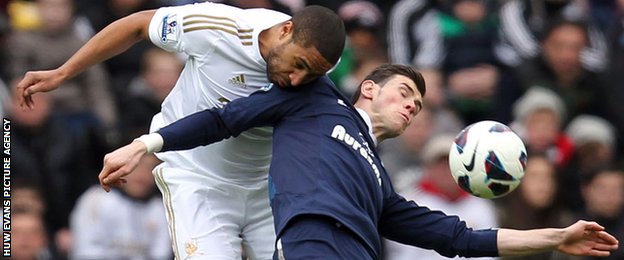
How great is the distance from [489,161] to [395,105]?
0.56 metres

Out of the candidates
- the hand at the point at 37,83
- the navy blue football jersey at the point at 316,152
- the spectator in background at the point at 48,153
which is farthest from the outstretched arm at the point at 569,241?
the spectator in background at the point at 48,153

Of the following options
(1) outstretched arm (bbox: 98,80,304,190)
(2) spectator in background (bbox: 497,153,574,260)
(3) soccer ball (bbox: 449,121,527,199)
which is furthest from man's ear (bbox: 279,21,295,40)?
(2) spectator in background (bbox: 497,153,574,260)

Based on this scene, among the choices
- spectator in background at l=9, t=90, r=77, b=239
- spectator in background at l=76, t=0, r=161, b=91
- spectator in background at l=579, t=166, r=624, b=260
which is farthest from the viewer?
spectator in background at l=76, t=0, r=161, b=91

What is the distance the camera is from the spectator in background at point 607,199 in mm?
12031

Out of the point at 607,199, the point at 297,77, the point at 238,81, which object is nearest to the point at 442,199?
the point at 607,199

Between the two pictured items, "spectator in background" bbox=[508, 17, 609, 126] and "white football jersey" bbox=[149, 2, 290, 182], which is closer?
"white football jersey" bbox=[149, 2, 290, 182]

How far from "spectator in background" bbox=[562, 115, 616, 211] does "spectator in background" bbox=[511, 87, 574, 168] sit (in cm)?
7

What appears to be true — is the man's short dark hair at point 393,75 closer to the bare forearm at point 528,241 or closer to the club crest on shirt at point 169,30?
the bare forearm at point 528,241

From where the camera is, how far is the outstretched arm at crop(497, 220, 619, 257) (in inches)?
302

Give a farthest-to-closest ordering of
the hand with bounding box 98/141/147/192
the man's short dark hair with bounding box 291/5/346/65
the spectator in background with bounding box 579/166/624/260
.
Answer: the spectator in background with bounding box 579/166/624/260 → the man's short dark hair with bounding box 291/5/346/65 → the hand with bounding box 98/141/147/192

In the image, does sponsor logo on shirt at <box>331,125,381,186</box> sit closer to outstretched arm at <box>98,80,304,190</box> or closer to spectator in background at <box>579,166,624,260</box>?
outstretched arm at <box>98,80,304,190</box>

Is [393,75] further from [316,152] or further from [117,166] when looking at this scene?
[117,166]

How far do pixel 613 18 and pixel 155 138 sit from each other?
790cm

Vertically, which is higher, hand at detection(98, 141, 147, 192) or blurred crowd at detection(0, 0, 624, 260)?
blurred crowd at detection(0, 0, 624, 260)
